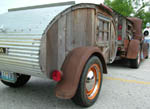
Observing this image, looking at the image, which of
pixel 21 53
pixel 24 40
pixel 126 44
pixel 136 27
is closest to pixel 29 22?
pixel 24 40

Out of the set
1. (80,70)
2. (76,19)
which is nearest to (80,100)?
(80,70)

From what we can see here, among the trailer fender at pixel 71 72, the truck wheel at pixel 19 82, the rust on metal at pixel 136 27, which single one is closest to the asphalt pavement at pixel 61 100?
the truck wheel at pixel 19 82

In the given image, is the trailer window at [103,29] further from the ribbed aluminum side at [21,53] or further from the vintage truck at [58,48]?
the ribbed aluminum side at [21,53]

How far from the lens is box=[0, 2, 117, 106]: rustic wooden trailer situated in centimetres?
204

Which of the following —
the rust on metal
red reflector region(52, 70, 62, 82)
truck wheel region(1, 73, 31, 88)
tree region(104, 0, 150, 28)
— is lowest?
truck wheel region(1, 73, 31, 88)

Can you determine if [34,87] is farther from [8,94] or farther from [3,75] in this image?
[3,75]

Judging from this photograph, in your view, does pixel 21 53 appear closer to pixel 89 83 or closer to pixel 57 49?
pixel 57 49

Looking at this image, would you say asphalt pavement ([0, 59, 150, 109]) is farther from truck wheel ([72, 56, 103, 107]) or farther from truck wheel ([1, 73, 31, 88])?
truck wheel ([72, 56, 103, 107])

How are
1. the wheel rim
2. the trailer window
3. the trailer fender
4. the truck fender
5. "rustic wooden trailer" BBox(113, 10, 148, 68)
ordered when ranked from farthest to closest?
the truck fender, "rustic wooden trailer" BBox(113, 10, 148, 68), the trailer window, the wheel rim, the trailer fender

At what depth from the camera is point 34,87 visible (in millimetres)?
3547

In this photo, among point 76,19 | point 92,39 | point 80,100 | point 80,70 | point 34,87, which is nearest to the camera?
point 80,70

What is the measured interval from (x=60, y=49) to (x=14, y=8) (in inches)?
66.4

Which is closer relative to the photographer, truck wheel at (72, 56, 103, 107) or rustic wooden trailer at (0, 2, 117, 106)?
rustic wooden trailer at (0, 2, 117, 106)

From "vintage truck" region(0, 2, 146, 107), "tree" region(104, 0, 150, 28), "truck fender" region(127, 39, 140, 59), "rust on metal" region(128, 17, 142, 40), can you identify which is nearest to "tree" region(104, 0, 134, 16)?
"tree" region(104, 0, 150, 28)
